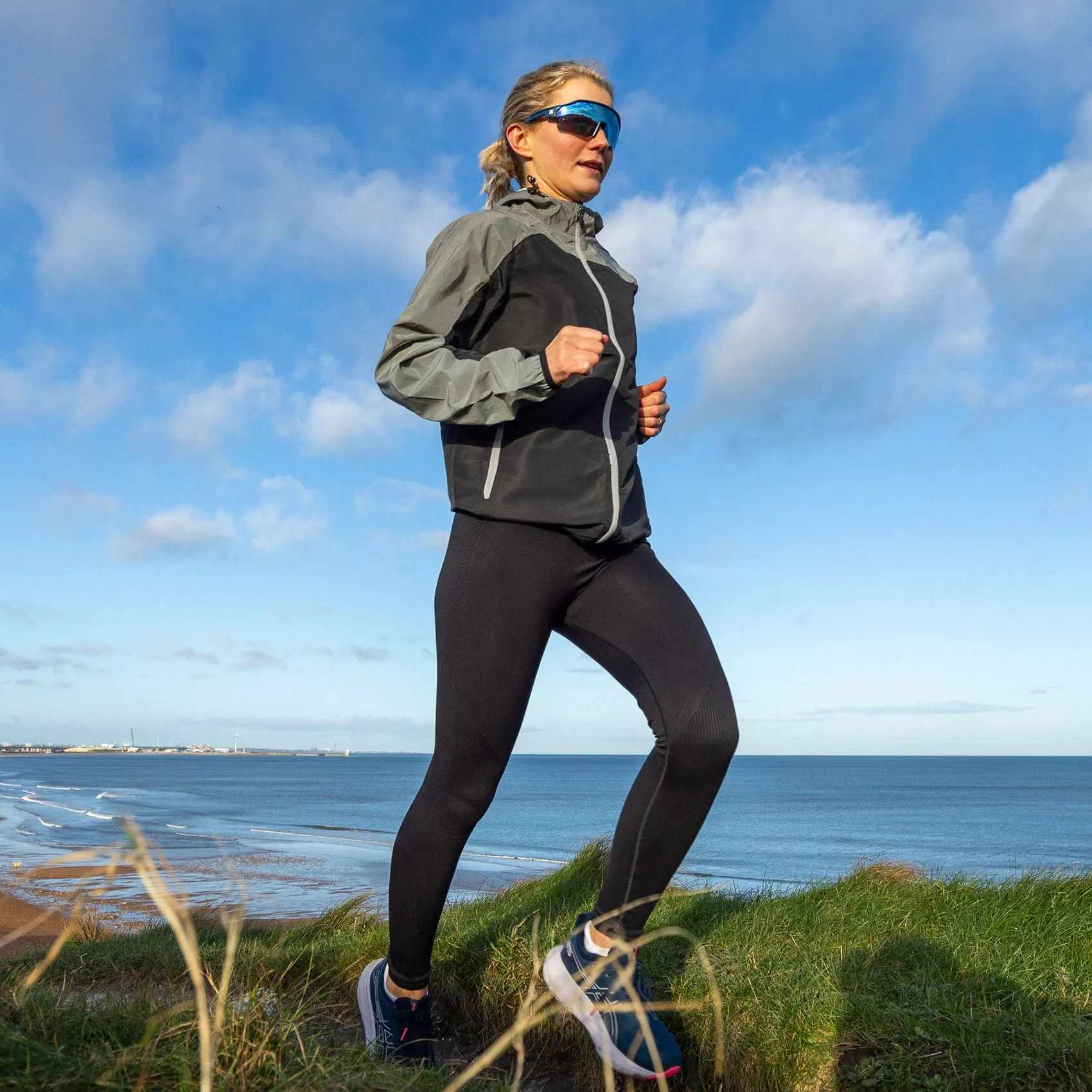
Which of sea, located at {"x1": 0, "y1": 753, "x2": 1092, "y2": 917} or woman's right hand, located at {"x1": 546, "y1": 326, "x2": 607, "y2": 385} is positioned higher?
woman's right hand, located at {"x1": 546, "y1": 326, "x2": 607, "y2": 385}

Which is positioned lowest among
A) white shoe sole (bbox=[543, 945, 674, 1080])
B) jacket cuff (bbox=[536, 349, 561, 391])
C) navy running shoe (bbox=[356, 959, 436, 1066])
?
navy running shoe (bbox=[356, 959, 436, 1066])

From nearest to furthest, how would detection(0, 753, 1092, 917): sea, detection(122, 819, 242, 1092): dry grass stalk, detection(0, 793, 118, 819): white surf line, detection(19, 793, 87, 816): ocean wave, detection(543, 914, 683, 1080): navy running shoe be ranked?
detection(122, 819, 242, 1092): dry grass stalk
detection(543, 914, 683, 1080): navy running shoe
detection(0, 753, 1092, 917): sea
detection(0, 793, 118, 819): white surf line
detection(19, 793, 87, 816): ocean wave

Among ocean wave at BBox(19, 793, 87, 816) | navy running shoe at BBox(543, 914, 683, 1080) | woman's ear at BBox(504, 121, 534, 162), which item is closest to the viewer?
navy running shoe at BBox(543, 914, 683, 1080)

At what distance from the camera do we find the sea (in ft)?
53.2

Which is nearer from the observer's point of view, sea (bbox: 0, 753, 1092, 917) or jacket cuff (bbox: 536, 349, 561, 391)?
jacket cuff (bbox: 536, 349, 561, 391)

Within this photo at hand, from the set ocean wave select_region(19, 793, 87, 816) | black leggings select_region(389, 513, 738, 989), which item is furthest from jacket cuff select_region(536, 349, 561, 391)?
ocean wave select_region(19, 793, 87, 816)

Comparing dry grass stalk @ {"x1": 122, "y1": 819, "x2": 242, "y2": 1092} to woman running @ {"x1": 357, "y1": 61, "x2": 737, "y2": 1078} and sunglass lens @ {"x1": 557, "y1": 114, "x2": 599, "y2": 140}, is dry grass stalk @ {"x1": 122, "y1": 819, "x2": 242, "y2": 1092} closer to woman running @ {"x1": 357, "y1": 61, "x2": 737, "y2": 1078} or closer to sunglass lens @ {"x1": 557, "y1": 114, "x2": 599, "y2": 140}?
woman running @ {"x1": 357, "y1": 61, "x2": 737, "y2": 1078}

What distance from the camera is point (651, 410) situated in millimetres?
2688

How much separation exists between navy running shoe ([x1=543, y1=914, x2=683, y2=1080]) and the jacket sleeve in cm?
123

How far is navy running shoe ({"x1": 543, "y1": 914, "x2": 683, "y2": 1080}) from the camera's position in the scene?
6.66ft

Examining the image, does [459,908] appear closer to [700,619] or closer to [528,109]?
[700,619]

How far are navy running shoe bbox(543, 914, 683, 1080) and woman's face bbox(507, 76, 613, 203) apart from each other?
1980 mm

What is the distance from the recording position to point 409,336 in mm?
2395

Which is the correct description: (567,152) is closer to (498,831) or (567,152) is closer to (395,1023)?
(395,1023)
